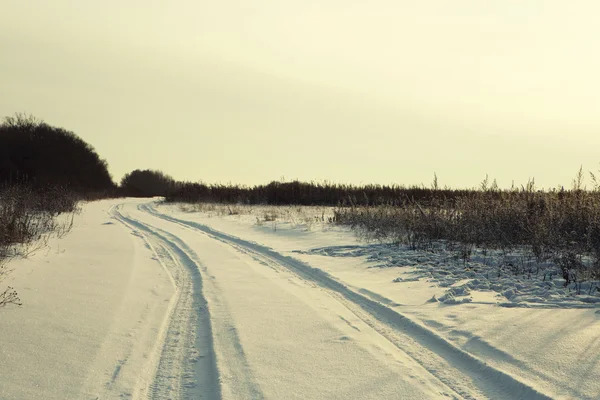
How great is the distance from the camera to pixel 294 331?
15.5ft

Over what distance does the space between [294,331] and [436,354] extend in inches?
53.0

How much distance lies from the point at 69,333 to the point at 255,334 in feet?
5.55

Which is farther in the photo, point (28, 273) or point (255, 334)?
point (28, 273)

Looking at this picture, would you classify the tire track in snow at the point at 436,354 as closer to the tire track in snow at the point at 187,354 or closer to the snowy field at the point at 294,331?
the snowy field at the point at 294,331

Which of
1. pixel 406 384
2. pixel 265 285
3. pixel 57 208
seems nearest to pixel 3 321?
pixel 265 285

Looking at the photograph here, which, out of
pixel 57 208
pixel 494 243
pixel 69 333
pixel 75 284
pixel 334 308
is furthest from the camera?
pixel 57 208

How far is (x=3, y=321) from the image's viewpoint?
4637mm

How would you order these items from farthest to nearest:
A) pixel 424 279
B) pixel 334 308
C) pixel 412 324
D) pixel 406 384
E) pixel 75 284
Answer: pixel 424 279, pixel 75 284, pixel 334 308, pixel 412 324, pixel 406 384

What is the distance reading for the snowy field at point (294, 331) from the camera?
11.3 feet

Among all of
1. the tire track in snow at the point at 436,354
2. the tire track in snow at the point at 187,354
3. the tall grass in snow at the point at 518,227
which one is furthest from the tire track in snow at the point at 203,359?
the tall grass in snow at the point at 518,227

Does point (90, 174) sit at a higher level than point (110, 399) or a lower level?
higher

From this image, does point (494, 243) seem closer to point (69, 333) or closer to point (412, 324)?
point (412, 324)

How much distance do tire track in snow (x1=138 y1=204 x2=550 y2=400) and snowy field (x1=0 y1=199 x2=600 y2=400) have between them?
0.05 feet

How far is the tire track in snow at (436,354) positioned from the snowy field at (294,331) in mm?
15
